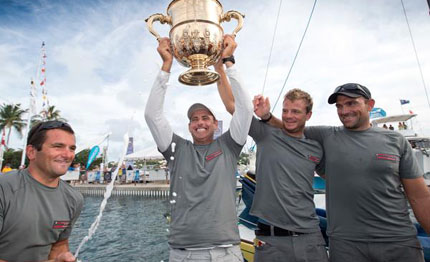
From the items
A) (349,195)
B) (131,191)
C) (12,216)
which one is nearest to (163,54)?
(12,216)

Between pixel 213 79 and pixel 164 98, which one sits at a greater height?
pixel 213 79

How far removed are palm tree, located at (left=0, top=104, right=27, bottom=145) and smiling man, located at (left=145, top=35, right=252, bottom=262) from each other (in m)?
49.6

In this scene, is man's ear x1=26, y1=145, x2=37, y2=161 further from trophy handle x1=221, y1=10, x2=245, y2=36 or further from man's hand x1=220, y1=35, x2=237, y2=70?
trophy handle x1=221, y1=10, x2=245, y2=36

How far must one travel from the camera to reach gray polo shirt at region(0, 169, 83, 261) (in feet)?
4.58

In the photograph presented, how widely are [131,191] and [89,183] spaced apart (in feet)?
24.0

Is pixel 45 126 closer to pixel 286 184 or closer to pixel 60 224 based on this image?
pixel 60 224

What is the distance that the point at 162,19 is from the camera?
1.86 metres

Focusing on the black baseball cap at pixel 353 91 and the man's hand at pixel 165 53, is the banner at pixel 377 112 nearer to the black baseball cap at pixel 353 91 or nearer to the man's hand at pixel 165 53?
the black baseball cap at pixel 353 91

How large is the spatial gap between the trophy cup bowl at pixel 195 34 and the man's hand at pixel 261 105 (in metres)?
0.47

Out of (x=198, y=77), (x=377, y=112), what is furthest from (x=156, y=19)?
(x=377, y=112)

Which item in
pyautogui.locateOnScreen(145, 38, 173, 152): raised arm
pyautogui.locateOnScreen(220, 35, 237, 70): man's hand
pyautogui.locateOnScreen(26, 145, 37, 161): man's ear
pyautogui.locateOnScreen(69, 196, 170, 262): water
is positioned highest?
pyautogui.locateOnScreen(220, 35, 237, 70): man's hand

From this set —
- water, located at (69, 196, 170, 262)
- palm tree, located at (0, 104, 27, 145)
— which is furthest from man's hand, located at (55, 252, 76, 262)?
palm tree, located at (0, 104, 27, 145)

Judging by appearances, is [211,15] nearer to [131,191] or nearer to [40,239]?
[40,239]

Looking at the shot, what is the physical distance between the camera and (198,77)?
180cm
